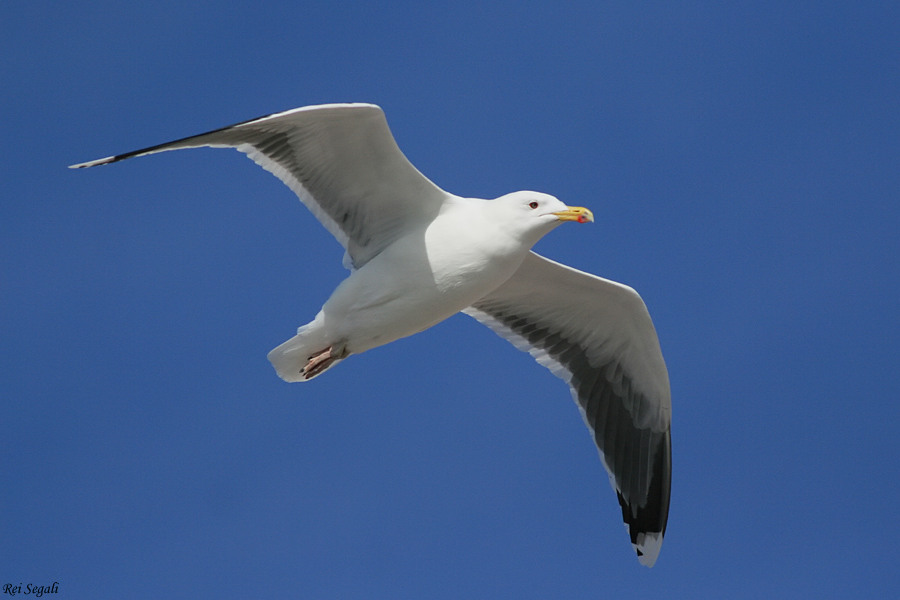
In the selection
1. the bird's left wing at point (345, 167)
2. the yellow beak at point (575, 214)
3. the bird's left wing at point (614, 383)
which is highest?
the bird's left wing at point (345, 167)

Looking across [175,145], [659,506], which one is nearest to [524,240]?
[175,145]

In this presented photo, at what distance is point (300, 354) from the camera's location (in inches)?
357

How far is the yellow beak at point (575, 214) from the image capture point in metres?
8.52

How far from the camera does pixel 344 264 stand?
9.34 metres

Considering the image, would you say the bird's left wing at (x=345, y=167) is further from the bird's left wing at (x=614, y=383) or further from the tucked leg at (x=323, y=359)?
the bird's left wing at (x=614, y=383)

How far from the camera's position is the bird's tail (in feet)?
29.4

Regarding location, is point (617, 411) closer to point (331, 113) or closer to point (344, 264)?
point (344, 264)

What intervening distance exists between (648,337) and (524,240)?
207 cm

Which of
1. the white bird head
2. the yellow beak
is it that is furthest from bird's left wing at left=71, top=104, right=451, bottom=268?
the yellow beak

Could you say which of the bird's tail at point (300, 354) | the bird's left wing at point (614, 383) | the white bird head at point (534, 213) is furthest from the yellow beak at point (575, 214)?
the bird's tail at point (300, 354)

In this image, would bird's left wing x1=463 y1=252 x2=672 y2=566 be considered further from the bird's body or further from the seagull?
the bird's body

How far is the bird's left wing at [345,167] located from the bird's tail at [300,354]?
70 cm

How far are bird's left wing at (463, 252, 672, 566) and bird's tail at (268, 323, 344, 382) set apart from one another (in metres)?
1.93

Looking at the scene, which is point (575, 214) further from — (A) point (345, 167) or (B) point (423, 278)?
(A) point (345, 167)
